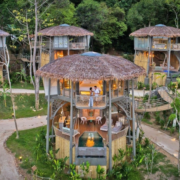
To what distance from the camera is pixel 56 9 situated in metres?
40.6

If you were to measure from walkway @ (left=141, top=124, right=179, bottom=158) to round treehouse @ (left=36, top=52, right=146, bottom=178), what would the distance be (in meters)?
3.67

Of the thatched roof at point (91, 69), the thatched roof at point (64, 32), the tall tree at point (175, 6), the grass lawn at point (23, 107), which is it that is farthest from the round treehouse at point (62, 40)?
the thatched roof at point (91, 69)

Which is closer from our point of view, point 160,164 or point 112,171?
point 112,171

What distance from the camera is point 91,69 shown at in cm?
1828

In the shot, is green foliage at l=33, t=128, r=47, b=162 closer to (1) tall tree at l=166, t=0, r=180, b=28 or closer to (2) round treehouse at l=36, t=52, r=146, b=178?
(2) round treehouse at l=36, t=52, r=146, b=178

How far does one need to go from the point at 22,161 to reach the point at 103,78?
367 inches

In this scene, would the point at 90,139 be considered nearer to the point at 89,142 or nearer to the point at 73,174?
the point at 89,142

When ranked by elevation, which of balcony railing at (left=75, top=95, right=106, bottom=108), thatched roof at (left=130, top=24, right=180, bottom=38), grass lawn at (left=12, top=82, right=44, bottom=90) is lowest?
grass lawn at (left=12, top=82, right=44, bottom=90)

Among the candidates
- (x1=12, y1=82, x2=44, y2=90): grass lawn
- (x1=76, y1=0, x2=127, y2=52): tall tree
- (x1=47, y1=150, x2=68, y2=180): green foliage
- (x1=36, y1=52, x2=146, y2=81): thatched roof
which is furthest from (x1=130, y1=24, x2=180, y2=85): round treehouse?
(x1=47, y1=150, x2=68, y2=180): green foliage

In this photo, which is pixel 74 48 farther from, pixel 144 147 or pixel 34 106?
pixel 144 147

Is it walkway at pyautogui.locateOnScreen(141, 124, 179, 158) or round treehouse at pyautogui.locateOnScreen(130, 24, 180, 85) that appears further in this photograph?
round treehouse at pyautogui.locateOnScreen(130, 24, 180, 85)

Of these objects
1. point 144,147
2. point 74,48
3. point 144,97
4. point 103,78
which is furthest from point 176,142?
point 74,48

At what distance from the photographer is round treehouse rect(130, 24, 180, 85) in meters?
35.6

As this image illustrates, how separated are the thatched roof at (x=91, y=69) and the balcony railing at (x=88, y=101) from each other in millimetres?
1643
